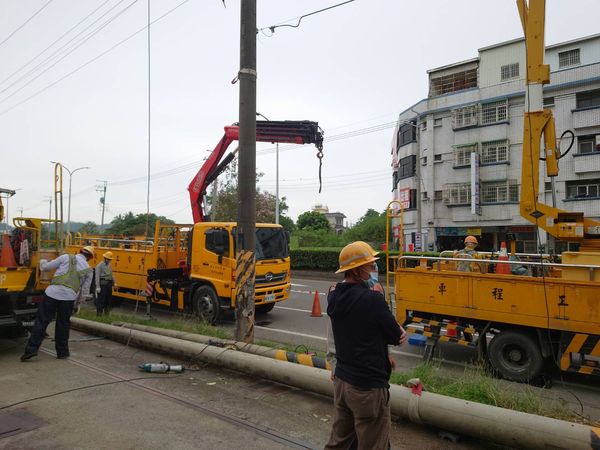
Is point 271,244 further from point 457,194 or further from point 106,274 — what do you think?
point 457,194

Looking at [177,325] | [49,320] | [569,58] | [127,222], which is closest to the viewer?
[49,320]

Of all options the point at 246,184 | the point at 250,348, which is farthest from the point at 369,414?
the point at 246,184

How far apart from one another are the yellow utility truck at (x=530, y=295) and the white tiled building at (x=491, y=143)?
18.0 meters

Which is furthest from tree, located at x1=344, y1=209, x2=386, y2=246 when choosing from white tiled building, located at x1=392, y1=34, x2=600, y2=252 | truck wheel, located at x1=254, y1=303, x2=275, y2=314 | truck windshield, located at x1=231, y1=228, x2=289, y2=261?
truck windshield, located at x1=231, y1=228, x2=289, y2=261

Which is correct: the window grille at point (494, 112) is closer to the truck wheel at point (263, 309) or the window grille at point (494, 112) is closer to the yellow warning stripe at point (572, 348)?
the truck wheel at point (263, 309)

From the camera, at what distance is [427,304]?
6.83m

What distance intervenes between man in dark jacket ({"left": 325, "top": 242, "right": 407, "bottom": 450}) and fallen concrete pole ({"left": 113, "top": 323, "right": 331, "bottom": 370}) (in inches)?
99.4

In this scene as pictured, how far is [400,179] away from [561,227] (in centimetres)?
2684

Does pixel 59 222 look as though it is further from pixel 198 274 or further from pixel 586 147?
pixel 586 147

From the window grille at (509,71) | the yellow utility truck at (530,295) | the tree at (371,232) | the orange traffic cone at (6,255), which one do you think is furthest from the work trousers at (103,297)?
the tree at (371,232)

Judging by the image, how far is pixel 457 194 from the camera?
95.1 ft

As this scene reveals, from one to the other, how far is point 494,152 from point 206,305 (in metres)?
24.1

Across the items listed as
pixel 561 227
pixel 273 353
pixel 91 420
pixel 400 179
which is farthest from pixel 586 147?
pixel 91 420

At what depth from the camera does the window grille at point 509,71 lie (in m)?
27.7
